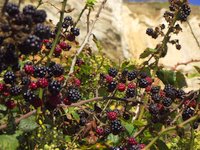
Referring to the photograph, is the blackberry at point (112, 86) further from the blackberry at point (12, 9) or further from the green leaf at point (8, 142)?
the blackberry at point (12, 9)

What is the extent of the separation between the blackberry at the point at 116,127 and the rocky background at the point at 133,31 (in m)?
14.1

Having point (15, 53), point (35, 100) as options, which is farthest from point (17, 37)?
point (35, 100)

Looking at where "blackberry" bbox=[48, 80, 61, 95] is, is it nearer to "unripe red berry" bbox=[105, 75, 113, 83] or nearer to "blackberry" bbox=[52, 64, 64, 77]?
"blackberry" bbox=[52, 64, 64, 77]

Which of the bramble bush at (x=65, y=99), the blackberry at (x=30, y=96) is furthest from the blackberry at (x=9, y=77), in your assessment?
the blackberry at (x=30, y=96)

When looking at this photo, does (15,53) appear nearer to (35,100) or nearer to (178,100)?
(35,100)

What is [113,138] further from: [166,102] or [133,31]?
[133,31]

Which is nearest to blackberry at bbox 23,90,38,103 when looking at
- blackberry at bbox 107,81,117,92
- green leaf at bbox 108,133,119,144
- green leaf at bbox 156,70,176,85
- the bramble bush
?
the bramble bush

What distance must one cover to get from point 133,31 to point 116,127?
76.9ft

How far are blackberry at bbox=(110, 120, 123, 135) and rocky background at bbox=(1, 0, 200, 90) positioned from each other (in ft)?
46.2

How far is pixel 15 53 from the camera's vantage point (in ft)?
7.43

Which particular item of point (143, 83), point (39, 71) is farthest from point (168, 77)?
point (39, 71)

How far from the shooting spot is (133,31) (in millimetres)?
26016

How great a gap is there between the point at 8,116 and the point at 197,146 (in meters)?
3.30

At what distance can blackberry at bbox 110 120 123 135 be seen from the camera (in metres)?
2.79
